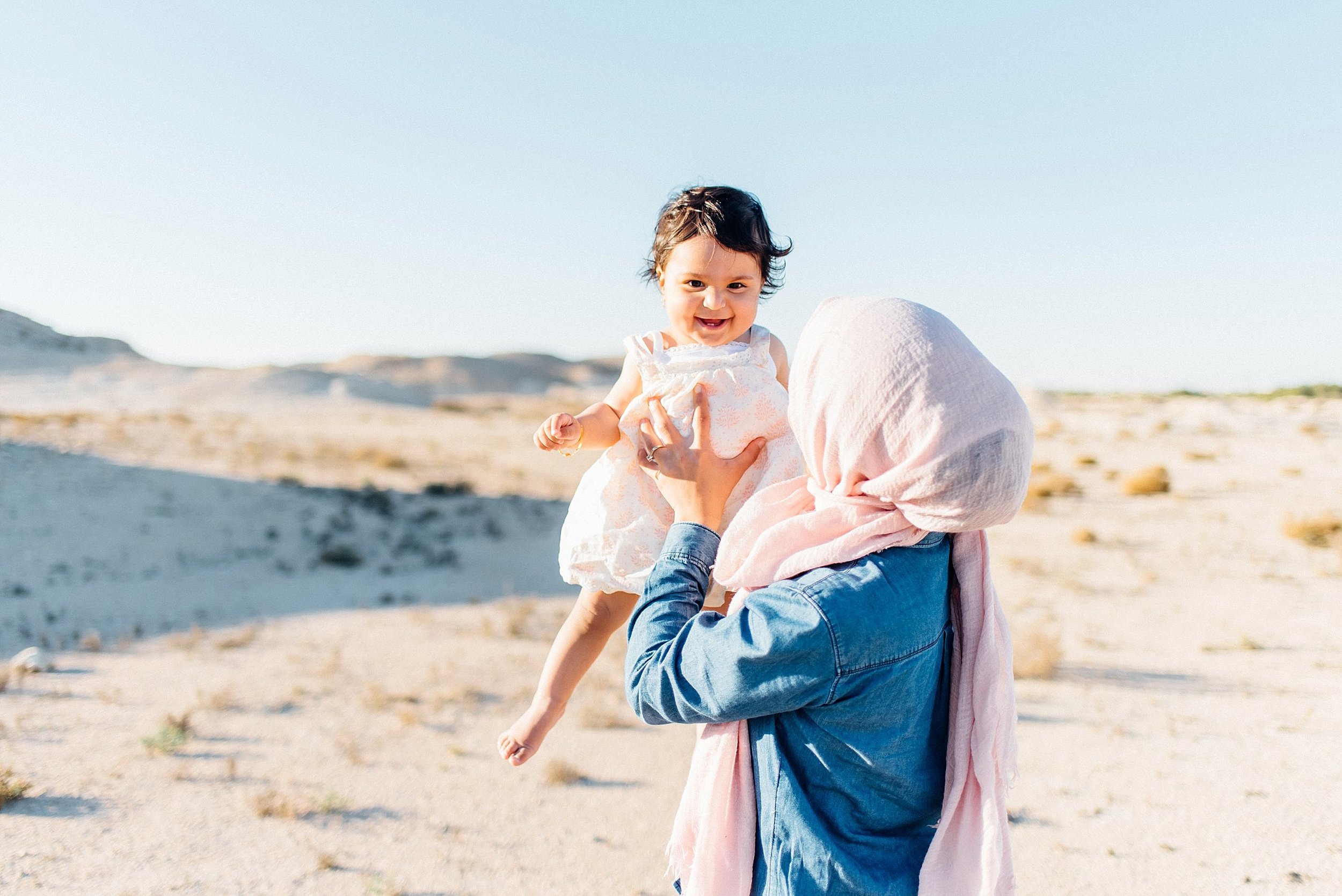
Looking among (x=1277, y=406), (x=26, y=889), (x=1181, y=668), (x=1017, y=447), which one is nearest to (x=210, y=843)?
(x=26, y=889)

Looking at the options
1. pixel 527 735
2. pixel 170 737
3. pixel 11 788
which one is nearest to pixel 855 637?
pixel 527 735

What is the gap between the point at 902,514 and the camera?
1.55 metres

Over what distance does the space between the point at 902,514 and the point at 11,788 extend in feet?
18.9

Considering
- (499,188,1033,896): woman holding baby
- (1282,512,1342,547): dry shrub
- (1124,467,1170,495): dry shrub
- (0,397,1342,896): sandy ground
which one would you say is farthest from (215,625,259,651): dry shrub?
(1124,467,1170,495): dry shrub

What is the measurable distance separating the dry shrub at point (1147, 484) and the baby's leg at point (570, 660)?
17.1 metres

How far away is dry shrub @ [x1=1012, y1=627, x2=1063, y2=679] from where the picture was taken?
24.2 ft

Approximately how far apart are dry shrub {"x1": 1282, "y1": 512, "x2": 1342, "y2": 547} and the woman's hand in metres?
13.2

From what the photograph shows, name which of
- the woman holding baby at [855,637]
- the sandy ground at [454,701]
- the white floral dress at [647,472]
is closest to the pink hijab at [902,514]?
the woman holding baby at [855,637]

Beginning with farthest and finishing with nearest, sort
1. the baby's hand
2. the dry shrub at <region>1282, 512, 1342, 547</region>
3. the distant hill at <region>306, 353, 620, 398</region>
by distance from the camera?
the distant hill at <region>306, 353, 620, 398</region>, the dry shrub at <region>1282, 512, 1342, 547</region>, the baby's hand

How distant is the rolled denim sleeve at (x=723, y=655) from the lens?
143 cm

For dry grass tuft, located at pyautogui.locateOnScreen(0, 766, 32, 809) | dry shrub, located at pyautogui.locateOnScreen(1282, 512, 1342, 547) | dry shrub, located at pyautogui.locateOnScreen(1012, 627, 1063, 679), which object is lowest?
dry grass tuft, located at pyautogui.locateOnScreen(0, 766, 32, 809)

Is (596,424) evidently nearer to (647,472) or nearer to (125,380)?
(647,472)

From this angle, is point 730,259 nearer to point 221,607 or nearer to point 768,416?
point 768,416

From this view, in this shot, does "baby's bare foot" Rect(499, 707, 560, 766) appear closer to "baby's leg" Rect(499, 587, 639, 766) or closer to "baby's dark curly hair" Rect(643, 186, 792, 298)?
"baby's leg" Rect(499, 587, 639, 766)
